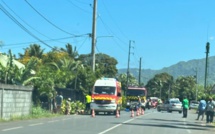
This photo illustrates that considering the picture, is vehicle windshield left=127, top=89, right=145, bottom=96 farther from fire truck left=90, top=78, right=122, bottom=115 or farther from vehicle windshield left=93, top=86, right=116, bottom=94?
vehicle windshield left=93, top=86, right=116, bottom=94

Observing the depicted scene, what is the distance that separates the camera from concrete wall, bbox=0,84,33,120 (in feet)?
89.4

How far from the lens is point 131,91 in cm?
6172

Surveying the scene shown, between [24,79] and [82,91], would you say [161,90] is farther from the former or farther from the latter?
[24,79]

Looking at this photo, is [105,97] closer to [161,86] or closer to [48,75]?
→ [48,75]

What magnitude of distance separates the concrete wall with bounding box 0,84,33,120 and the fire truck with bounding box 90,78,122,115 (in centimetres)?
902

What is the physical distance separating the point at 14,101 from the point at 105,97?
1281 centimetres

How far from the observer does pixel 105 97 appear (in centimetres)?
4084

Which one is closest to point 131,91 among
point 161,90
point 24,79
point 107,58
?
point 24,79

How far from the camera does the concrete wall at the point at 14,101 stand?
Result: 27.3 meters

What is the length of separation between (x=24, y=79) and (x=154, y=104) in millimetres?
61795

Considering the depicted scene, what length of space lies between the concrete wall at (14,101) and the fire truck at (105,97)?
9.02m

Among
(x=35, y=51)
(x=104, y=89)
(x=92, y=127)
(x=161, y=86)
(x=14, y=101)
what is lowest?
(x=92, y=127)

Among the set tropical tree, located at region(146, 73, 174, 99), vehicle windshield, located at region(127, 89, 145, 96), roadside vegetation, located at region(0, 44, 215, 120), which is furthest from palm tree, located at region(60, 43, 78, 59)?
tropical tree, located at region(146, 73, 174, 99)

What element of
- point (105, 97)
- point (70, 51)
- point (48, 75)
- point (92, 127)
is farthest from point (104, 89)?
point (70, 51)
